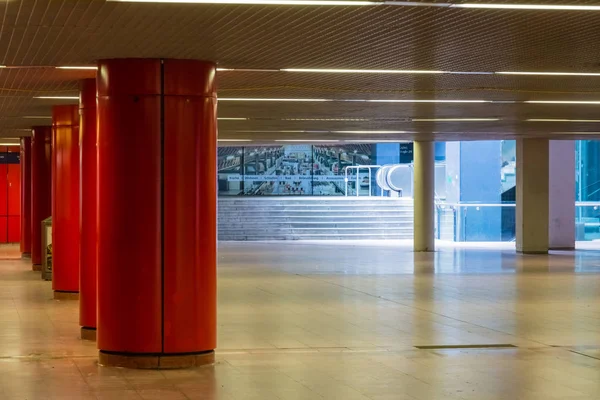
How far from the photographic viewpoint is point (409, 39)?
932 cm

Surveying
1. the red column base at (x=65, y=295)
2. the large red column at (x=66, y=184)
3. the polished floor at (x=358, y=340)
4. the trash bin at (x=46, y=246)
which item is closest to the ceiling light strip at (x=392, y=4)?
the polished floor at (x=358, y=340)

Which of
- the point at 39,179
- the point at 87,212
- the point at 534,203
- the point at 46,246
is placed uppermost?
the point at 39,179

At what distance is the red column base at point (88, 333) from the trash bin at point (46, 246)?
833 cm

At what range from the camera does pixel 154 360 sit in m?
10.5

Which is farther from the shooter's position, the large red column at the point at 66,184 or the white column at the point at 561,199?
the white column at the point at 561,199

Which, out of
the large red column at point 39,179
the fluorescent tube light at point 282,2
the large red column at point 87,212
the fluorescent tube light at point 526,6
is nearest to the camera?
the fluorescent tube light at point 282,2

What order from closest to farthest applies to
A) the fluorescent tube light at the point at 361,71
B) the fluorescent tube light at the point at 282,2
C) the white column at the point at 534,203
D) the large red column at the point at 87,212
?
the fluorescent tube light at the point at 282,2 → the fluorescent tube light at the point at 361,71 → the large red column at the point at 87,212 → the white column at the point at 534,203

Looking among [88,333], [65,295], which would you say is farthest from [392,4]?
[65,295]

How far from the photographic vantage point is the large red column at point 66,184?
16.7 meters

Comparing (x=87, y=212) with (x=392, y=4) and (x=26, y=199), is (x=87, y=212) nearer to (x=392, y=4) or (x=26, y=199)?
(x=392, y=4)

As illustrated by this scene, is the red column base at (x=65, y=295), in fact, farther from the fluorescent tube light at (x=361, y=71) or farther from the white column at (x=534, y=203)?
the white column at (x=534, y=203)

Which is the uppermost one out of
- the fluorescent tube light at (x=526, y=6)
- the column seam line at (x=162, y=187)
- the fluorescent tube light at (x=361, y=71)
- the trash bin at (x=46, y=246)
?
the fluorescent tube light at (x=361, y=71)

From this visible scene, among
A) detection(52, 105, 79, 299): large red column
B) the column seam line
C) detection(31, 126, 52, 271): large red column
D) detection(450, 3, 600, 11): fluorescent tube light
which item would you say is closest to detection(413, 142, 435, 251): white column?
detection(31, 126, 52, 271): large red column

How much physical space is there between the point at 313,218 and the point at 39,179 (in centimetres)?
1929
